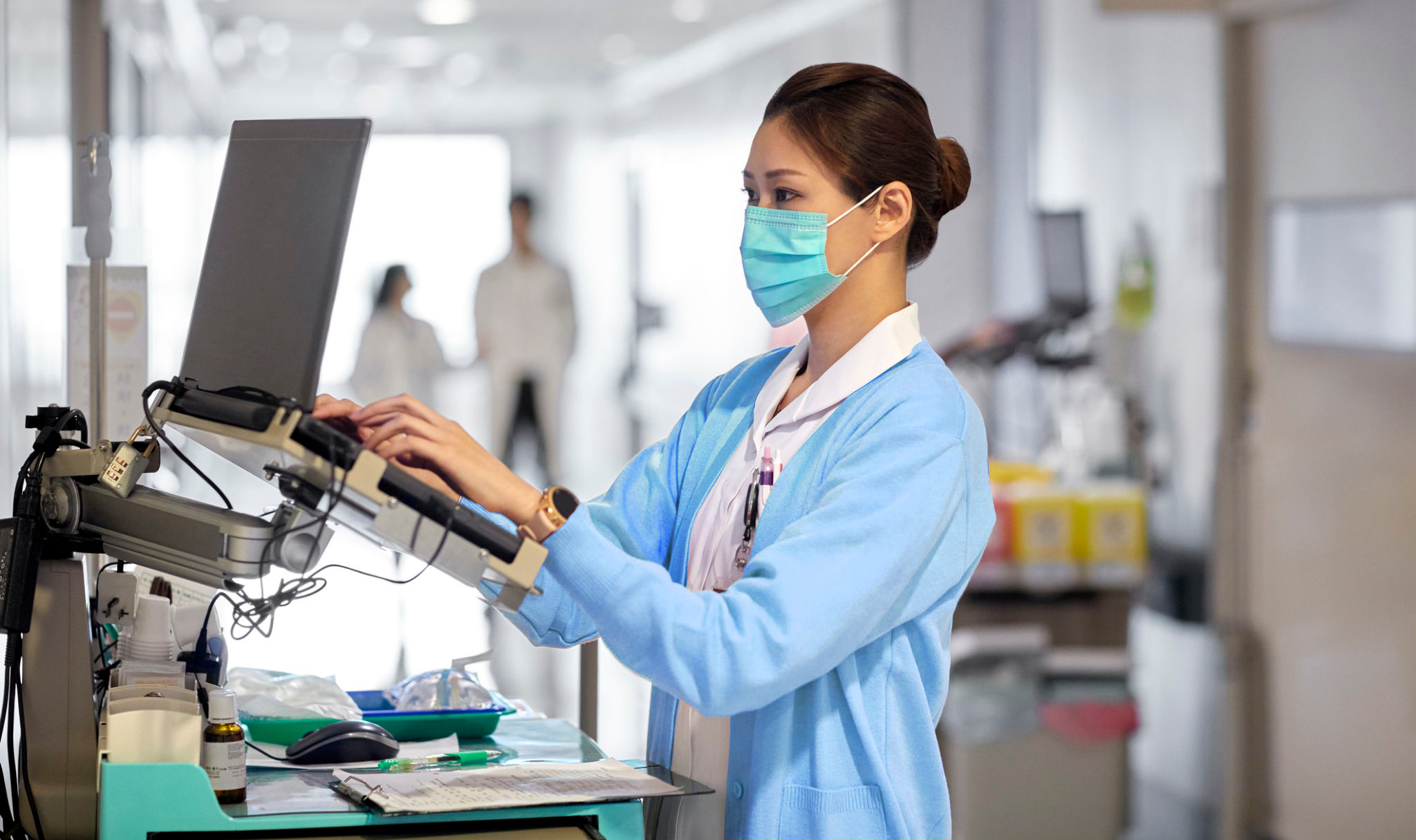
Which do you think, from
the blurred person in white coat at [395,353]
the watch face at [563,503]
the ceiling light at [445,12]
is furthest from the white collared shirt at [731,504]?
the ceiling light at [445,12]

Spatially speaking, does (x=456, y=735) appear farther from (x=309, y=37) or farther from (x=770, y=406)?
(x=309, y=37)

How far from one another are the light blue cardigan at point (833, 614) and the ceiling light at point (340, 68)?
492 centimetres

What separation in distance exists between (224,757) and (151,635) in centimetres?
24

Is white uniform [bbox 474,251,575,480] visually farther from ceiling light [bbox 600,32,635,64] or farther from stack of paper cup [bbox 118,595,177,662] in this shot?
stack of paper cup [bbox 118,595,177,662]

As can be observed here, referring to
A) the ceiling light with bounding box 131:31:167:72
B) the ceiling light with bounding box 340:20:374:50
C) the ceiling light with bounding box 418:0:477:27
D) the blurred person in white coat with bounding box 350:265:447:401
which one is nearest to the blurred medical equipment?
the ceiling light with bounding box 131:31:167:72

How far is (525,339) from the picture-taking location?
232 inches

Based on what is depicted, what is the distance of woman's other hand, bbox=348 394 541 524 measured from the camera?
1252mm

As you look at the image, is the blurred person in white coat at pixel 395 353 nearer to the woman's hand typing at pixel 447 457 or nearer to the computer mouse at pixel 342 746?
the computer mouse at pixel 342 746

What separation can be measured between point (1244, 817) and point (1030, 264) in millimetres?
1630

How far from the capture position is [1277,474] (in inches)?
143

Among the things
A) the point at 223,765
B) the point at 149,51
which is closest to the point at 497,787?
the point at 223,765

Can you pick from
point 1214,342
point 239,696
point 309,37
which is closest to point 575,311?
point 309,37

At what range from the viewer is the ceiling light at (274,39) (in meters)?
5.82

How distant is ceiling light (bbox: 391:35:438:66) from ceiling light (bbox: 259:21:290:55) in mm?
441
